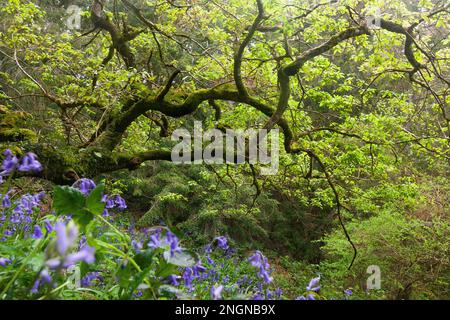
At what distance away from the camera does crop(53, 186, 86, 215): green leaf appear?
5.88 feet

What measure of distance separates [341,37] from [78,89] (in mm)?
3577

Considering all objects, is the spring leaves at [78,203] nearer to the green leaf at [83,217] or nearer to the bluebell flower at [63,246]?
the green leaf at [83,217]

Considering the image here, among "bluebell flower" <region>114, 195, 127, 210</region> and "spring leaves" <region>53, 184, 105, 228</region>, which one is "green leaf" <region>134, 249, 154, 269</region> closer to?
"spring leaves" <region>53, 184, 105, 228</region>

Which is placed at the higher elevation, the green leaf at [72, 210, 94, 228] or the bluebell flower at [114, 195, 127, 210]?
the bluebell flower at [114, 195, 127, 210]

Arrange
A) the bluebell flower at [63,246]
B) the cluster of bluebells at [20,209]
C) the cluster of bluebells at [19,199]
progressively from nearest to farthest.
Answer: the bluebell flower at [63,246]
the cluster of bluebells at [19,199]
the cluster of bluebells at [20,209]

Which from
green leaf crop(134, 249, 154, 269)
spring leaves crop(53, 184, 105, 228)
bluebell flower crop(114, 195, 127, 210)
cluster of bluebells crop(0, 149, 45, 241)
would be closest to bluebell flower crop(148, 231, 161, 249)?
green leaf crop(134, 249, 154, 269)

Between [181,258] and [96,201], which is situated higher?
[96,201]

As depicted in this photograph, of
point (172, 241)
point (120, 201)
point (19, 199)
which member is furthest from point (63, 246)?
point (19, 199)

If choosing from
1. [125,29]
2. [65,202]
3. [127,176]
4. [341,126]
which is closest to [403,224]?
[341,126]

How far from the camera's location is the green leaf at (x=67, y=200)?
1.79 meters

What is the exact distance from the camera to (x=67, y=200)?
1.80 metres

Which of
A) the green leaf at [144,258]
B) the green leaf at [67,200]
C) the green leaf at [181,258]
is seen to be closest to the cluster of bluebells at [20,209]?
the green leaf at [67,200]

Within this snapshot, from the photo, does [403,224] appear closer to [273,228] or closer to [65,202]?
[273,228]

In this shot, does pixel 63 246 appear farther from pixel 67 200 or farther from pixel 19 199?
pixel 19 199
